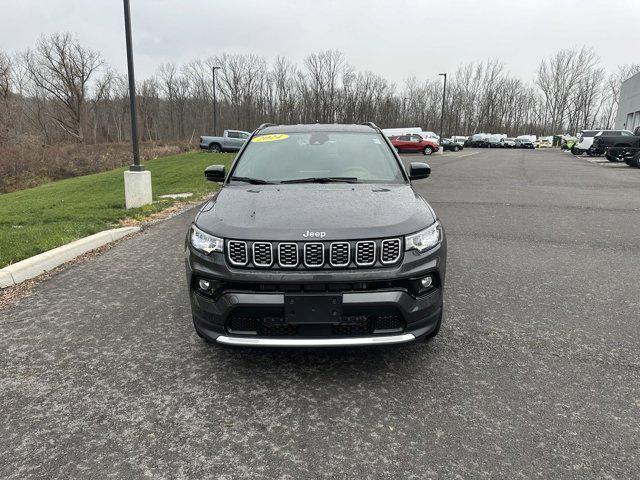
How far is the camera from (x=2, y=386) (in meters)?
2.99

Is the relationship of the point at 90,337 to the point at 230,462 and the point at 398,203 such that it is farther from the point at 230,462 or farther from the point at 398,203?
the point at 398,203

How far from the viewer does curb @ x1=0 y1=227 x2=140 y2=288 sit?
16.2 feet

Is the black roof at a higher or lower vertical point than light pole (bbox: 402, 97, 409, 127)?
lower

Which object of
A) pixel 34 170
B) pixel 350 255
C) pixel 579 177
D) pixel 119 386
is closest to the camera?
pixel 350 255

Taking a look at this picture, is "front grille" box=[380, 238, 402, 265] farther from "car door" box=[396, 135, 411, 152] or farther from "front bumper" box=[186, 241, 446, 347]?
"car door" box=[396, 135, 411, 152]

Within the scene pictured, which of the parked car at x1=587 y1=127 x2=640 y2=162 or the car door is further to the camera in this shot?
the car door

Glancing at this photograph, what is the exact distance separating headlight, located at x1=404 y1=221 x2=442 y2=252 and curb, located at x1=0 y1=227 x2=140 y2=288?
4420 millimetres

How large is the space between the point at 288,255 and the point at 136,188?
7909 mm

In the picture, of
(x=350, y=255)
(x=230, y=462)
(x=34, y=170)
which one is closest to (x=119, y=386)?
(x=230, y=462)

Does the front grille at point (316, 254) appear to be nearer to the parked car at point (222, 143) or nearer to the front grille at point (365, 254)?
the front grille at point (365, 254)

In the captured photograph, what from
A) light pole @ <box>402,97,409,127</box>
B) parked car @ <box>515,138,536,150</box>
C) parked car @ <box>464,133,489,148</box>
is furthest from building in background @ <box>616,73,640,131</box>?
light pole @ <box>402,97,409,127</box>

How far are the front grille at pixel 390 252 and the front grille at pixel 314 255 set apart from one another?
0.37m

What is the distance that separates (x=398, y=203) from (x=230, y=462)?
201cm

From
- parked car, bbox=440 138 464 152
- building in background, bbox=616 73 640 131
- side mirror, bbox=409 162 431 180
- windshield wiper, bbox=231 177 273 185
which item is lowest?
parked car, bbox=440 138 464 152
